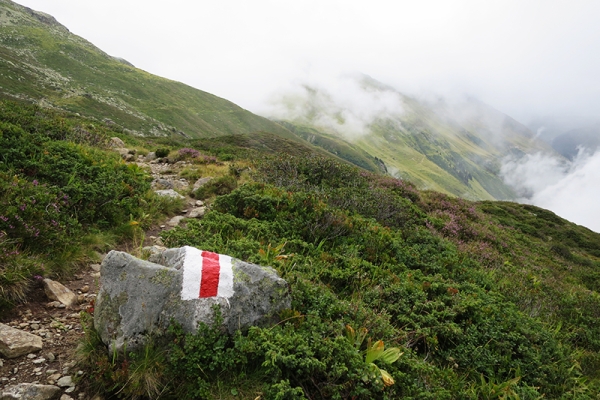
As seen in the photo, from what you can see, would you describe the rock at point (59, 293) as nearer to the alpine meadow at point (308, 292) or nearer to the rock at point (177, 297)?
the alpine meadow at point (308, 292)

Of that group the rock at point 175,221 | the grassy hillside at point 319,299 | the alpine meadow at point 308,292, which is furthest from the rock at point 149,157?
the rock at point 175,221

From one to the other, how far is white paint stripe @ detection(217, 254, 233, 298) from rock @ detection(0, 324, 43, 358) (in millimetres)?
2125

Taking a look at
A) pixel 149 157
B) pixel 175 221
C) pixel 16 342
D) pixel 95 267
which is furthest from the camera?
pixel 149 157

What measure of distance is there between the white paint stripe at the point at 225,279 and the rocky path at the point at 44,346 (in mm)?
1549

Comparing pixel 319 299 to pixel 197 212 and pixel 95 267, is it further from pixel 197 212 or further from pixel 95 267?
pixel 197 212

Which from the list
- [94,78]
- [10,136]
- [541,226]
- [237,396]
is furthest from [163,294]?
[94,78]

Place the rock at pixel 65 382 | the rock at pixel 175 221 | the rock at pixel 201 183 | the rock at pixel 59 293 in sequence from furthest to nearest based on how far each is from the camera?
1. the rock at pixel 201 183
2. the rock at pixel 175 221
3. the rock at pixel 59 293
4. the rock at pixel 65 382

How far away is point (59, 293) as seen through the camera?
14.8 ft

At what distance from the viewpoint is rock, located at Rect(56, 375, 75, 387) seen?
325cm

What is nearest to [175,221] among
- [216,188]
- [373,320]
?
[216,188]

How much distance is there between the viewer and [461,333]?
534cm

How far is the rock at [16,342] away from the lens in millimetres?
3365

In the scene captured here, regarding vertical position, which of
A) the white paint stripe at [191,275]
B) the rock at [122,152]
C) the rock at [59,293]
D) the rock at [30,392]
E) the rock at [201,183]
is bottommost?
the rock at [122,152]

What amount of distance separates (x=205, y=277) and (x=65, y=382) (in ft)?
5.61
